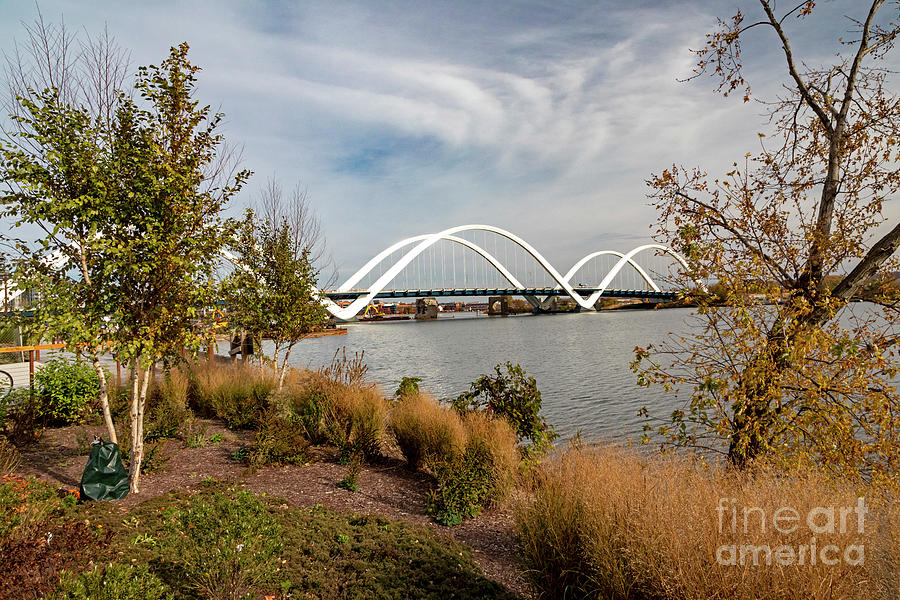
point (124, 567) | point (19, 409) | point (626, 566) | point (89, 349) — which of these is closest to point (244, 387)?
point (19, 409)

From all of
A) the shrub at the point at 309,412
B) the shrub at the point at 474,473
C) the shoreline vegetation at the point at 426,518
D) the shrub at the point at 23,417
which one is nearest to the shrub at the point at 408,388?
the shoreline vegetation at the point at 426,518

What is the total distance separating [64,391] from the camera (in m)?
8.72

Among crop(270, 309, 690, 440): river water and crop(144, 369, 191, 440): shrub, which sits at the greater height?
crop(144, 369, 191, 440): shrub

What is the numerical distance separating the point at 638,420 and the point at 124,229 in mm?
11169

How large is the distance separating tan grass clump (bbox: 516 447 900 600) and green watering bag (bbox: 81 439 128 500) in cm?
443

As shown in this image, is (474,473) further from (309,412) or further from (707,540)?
(309,412)

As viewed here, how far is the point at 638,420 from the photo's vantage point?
1199 centimetres

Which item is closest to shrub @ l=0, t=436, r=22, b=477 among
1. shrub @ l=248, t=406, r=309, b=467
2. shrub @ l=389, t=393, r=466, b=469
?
shrub @ l=248, t=406, r=309, b=467

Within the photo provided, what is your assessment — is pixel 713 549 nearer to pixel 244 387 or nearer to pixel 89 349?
pixel 89 349

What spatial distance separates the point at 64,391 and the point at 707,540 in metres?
10.3

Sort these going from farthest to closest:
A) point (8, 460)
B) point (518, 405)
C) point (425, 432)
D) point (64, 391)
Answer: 1. point (64, 391)
2. point (518, 405)
3. point (425, 432)
4. point (8, 460)

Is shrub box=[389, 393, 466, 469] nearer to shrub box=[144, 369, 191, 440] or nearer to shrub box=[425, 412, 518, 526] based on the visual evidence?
shrub box=[425, 412, 518, 526]

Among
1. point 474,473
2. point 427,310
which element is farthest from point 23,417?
point 427,310

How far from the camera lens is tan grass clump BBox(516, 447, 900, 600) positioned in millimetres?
2383
